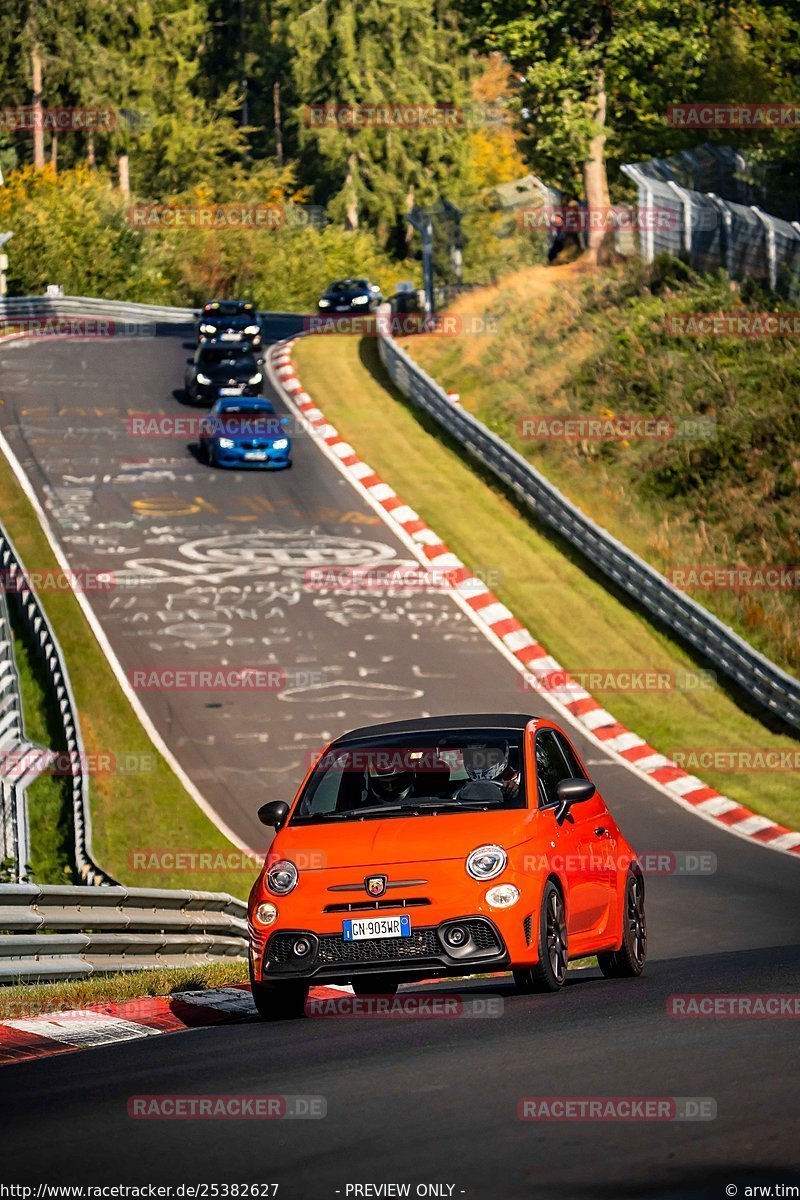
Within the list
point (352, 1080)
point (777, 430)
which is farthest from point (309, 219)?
point (352, 1080)

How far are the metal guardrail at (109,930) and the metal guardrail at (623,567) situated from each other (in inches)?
482

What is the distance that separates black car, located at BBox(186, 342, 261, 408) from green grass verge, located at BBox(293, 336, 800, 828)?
1919mm

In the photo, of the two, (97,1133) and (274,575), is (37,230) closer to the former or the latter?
(274,575)

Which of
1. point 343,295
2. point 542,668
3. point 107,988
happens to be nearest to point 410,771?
point 107,988

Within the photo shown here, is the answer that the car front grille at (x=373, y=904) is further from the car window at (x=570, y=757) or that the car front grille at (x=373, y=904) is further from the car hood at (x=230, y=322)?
the car hood at (x=230, y=322)

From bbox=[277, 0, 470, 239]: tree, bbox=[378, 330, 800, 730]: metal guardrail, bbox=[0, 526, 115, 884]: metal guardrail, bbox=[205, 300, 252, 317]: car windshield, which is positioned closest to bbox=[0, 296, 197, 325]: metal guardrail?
bbox=[205, 300, 252, 317]: car windshield

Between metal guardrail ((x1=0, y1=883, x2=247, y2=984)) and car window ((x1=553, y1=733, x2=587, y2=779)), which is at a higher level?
car window ((x1=553, y1=733, x2=587, y2=779))

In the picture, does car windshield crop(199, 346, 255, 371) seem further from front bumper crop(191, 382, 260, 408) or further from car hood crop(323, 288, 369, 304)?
car hood crop(323, 288, 369, 304)

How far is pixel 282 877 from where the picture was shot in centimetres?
1014

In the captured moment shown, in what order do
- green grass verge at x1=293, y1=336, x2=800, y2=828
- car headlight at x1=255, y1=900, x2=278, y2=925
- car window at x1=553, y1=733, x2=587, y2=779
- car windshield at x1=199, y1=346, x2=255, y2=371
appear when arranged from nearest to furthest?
car headlight at x1=255, y1=900, x2=278, y2=925 < car window at x1=553, y1=733, x2=587, y2=779 < green grass verge at x1=293, y1=336, x2=800, y2=828 < car windshield at x1=199, y1=346, x2=255, y2=371

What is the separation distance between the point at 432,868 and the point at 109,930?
4.05 meters

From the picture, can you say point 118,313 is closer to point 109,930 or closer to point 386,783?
point 109,930

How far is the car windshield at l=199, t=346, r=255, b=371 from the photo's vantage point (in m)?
42.0

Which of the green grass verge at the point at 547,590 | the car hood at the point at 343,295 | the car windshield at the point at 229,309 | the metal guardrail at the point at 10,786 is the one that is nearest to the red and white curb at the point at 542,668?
the green grass verge at the point at 547,590
